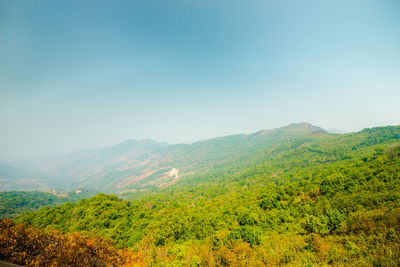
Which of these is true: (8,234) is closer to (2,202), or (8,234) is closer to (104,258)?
(104,258)

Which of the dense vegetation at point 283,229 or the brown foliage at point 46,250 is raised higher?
the brown foliage at point 46,250

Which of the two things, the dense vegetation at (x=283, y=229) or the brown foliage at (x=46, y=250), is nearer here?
the brown foliage at (x=46, y=250)

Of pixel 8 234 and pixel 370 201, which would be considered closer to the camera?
pixel 8 234

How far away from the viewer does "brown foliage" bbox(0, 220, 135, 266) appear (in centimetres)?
526

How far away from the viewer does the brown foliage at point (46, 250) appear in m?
5.26

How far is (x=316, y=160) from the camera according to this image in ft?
370

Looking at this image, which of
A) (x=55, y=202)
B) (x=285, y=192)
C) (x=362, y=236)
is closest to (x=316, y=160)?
(x=285, y=192)

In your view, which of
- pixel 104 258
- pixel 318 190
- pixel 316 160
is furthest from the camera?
pixel 316 160

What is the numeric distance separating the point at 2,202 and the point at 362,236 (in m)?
205

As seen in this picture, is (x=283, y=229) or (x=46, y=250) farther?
(x=283, y=229)

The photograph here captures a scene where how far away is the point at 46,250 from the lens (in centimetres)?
593

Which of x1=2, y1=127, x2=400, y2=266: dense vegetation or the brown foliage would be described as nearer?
the brown foliage

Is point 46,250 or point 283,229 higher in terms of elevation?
point 46,250

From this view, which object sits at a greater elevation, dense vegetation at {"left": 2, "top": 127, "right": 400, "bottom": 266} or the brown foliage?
the brown foliage
